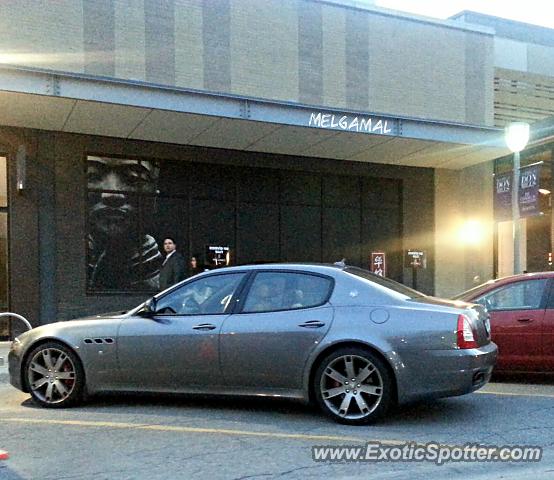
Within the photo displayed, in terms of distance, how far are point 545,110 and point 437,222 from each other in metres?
5.83

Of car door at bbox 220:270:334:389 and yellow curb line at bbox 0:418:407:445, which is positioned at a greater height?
car door at bbox 220:270:334:389

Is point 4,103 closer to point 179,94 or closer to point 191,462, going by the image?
point 179,94

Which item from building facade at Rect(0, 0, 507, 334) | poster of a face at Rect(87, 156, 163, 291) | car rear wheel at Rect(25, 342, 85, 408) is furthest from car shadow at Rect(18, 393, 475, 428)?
poster of a face at Rect(87, 156, 163, 291)

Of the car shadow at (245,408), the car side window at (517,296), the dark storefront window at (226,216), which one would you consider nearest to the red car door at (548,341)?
the car side window at (517,296)

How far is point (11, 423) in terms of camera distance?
5996 mm

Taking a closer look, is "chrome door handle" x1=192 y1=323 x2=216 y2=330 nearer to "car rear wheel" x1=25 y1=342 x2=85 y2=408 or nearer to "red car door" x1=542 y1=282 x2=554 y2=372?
"car rear wheel" x1=25 y1=342 x2=85 y2=408

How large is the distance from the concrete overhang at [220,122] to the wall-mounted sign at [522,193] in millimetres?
1608

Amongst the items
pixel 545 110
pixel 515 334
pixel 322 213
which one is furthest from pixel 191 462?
pixel 545 110

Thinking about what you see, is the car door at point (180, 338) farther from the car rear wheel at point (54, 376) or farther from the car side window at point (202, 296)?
the car rear wheel at point (54, 376)

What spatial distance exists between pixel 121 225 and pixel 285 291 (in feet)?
26.2

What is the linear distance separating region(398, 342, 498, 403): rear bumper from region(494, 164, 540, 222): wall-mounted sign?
6589 millimetres

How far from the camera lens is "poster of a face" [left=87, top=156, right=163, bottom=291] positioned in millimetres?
13125

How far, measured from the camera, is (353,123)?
12383 millimetres
